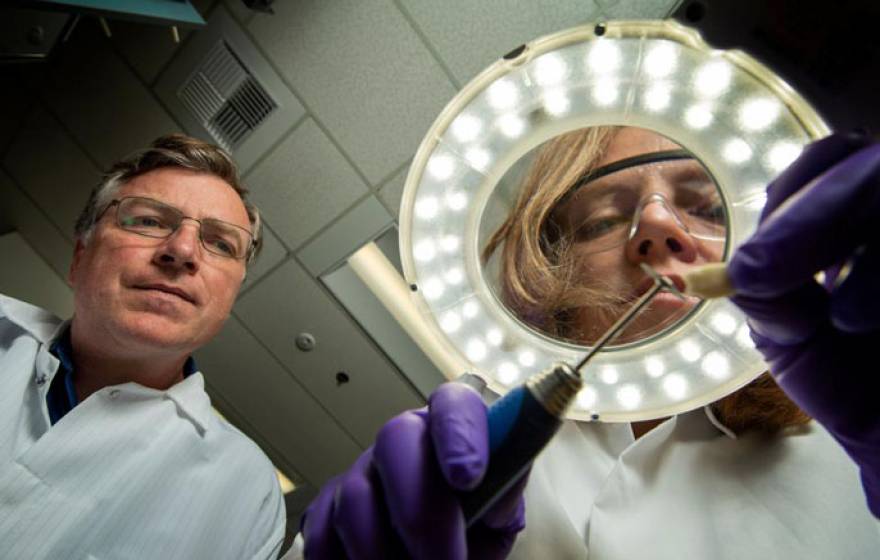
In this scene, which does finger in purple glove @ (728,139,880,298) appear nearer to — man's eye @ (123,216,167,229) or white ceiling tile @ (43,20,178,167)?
man's eye @ (123,216,167,229)

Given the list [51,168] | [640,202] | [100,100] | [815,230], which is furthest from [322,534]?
[51,168]

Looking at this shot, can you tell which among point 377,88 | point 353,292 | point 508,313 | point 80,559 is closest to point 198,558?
point 80,559

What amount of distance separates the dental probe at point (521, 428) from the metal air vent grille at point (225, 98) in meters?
1.62

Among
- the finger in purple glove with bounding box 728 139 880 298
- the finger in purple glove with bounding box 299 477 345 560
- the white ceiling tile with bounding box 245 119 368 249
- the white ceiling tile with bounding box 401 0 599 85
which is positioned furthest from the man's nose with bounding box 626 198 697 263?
the white ceiling tile with bounding box 245 119 368 249

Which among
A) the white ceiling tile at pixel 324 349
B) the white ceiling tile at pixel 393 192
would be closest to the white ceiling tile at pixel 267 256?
the white ceiling tile at pixel 324 349

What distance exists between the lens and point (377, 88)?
159cm

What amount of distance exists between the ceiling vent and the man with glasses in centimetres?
39

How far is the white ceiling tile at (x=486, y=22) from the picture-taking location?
1.42 m

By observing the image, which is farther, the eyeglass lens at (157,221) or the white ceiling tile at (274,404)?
the white ceiling tile at (274,404)

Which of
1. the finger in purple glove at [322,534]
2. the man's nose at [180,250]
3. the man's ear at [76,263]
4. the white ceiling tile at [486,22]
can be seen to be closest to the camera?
the finger in purple glove at [322,534]

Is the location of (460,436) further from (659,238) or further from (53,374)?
(53,374)

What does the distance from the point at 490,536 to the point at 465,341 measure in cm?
30

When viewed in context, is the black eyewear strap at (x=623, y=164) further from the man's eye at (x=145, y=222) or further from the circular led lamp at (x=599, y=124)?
the man's eye at (x=145, y=222)

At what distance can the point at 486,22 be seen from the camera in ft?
4.75
